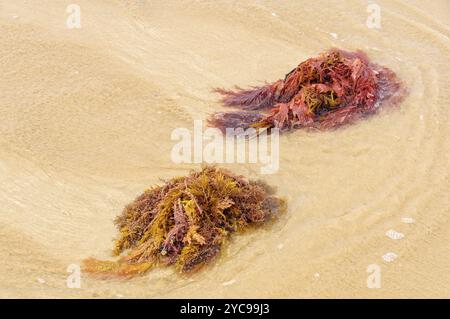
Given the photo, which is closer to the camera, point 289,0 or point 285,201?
point 285,201

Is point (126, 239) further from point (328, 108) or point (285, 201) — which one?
point (328, 108)

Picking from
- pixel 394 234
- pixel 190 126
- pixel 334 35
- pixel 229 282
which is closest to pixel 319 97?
pixel 190 126

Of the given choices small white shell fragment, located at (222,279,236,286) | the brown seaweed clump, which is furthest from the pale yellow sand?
the brown seaweed clump

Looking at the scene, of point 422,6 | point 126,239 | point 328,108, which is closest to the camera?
point 126,239

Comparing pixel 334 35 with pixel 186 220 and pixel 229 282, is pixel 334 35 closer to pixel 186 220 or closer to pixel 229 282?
pixel 186 220

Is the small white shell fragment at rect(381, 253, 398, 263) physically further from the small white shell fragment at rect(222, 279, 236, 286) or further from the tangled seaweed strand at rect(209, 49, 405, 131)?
the tangled seaweed strand at rect(209, 49, 405, 131)

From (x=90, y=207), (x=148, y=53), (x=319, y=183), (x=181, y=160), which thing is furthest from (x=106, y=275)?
(x=148, y=53)
